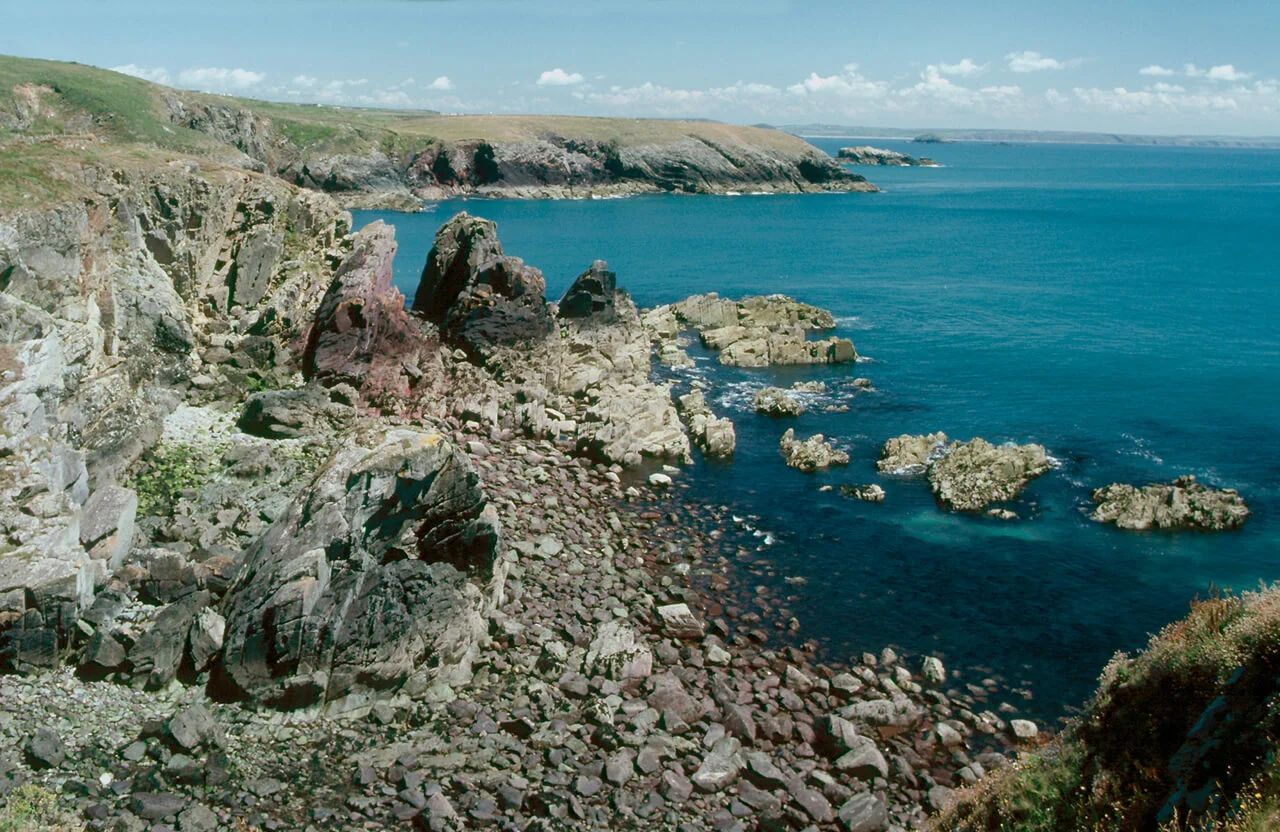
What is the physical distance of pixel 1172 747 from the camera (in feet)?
45.7

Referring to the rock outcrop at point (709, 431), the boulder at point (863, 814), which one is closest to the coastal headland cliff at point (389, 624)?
the boulder at point (863, 814)

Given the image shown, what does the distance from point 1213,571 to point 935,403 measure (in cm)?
2321

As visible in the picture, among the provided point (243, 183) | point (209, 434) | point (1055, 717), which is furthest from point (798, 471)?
point (243, 183)

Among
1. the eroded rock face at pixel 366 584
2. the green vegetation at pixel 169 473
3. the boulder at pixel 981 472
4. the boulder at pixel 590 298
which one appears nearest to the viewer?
the eroded rock face at pixel 366 584

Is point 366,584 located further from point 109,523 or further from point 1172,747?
point 1172,747

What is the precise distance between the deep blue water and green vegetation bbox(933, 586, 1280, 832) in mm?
12498

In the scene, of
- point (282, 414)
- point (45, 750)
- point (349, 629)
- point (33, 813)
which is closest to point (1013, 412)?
point (282, 414)

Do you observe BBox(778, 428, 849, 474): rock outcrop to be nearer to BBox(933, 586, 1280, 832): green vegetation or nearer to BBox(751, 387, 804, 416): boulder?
BBox(751, 387, 804, 416): boulder

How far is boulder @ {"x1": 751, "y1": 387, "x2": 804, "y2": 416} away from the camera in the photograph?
5419 cm

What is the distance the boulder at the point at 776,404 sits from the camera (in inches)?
2133

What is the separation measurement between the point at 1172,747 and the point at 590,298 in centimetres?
4828

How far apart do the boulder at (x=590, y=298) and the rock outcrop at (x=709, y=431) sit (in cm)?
1040

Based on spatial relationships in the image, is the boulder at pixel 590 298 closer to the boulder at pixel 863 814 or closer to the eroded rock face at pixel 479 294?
the eroded rock face at pixel 479 294

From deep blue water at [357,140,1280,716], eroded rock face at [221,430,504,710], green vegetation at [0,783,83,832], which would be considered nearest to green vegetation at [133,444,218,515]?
eroded rock face at [221,430,504,710]
